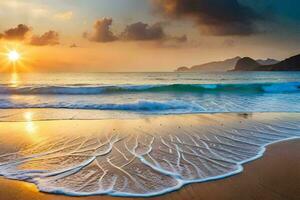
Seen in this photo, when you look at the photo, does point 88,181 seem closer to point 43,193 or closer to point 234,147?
point 43,193

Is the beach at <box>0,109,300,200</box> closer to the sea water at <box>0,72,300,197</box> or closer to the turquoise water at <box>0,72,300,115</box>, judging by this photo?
the sea water at <box>0,72,300,197</box>

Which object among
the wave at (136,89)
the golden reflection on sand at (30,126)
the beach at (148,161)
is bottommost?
the wave at (136,89)

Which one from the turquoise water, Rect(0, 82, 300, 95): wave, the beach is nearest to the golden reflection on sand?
the beach

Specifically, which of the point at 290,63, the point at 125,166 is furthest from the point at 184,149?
the point at 290,63

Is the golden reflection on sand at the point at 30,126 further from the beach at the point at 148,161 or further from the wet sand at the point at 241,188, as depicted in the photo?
the wet sand at the point at 241,188

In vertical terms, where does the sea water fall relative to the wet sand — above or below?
below

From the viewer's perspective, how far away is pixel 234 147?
6.71 meters

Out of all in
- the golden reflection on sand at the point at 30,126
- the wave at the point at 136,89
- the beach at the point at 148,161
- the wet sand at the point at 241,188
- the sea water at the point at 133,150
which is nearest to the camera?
the wet sand at the point at 241,188

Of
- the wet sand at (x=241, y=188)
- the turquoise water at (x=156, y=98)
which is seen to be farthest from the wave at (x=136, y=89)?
the wet sand at (x=241, y=188)

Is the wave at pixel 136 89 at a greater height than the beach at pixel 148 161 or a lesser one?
lesser

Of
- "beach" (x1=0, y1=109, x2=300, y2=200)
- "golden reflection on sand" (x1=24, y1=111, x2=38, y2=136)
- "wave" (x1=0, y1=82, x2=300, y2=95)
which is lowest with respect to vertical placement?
"wave" (x1=0, y1=82, x2=300, y2=95)

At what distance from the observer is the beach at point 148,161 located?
13.8 ft

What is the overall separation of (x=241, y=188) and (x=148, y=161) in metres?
1.83

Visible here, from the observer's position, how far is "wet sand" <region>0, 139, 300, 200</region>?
400cm
